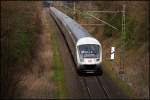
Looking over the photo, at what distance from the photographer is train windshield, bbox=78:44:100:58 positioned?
30.2 metres

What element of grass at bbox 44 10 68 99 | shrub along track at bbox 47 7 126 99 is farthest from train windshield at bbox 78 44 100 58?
grass at bbox 44 10 68 99

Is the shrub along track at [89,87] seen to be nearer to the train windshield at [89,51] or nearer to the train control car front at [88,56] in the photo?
the train control car front at [88,56]

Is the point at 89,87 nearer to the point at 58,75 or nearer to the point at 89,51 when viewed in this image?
the point at 89,51

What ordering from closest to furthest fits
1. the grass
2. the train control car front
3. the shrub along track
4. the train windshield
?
1. the shrub along track
2. the grass
3. the train control car front
4. the train windshield

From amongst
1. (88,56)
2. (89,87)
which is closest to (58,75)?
(88,56)

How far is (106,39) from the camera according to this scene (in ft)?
153

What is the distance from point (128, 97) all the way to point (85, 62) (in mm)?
5364

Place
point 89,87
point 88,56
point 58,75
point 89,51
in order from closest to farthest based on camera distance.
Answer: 1. point 89,87
2. point 88,56
3. point 89,51
4. point 58,75

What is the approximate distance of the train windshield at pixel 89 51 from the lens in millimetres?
30197

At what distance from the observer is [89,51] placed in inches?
1200

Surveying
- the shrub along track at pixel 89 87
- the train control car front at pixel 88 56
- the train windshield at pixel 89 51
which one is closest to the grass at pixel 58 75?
the shrub along track at pixel 89 87

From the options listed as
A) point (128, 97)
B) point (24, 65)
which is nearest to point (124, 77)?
point (128, 97)

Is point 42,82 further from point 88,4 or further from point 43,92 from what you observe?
point 88,4

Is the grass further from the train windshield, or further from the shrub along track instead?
the train windshield
